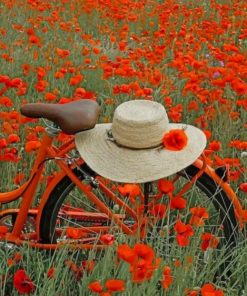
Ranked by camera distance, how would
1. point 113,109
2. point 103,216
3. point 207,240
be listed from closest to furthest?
point 207,240
point 103,216
point 113,109

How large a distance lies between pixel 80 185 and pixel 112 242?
1.19ft

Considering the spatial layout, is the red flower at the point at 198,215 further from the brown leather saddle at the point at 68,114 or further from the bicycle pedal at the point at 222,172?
the brown leather saddle at the point at 68,114

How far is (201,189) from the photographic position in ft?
8.09

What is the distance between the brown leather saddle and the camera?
234cm

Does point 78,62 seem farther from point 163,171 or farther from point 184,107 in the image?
point 163,171

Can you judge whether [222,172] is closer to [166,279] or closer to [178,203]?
[178,203]

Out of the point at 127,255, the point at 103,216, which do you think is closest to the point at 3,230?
the point at 103,216

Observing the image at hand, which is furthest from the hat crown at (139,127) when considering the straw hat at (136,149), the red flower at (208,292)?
the red flower at (208,292)

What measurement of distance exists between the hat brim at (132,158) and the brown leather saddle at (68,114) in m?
0.08

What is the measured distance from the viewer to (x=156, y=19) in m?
7.08

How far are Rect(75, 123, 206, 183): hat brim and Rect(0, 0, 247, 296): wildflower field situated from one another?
11 cm

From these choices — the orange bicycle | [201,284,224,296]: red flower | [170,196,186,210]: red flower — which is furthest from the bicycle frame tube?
[201,284,224,296]: red flower

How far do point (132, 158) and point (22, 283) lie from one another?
23.9 inches

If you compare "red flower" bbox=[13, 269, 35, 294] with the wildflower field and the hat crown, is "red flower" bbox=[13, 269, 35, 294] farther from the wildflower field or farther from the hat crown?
the hat crown
